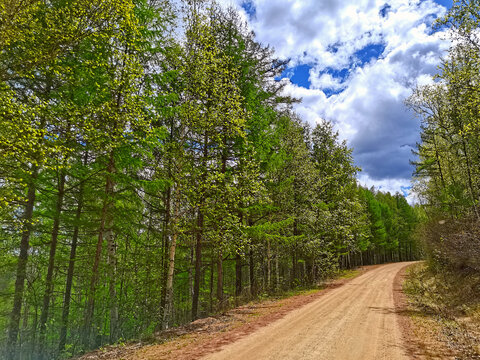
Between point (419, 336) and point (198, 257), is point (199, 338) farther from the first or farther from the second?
point (419, 336)

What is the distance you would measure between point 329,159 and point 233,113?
16.9 metres

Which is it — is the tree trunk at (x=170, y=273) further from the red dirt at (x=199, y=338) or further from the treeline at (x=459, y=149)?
the treeline at (x=459, y=149)

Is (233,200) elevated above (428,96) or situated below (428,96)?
below

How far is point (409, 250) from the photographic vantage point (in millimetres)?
76312

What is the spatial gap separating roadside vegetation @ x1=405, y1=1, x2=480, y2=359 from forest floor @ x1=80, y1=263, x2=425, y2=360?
5.53 feet

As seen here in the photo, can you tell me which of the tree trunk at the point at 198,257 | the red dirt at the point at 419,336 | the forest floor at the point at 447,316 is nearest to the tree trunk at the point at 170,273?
the tree trunk at the point at 198,257

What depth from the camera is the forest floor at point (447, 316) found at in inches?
281

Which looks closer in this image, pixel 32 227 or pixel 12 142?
pixel 12 142

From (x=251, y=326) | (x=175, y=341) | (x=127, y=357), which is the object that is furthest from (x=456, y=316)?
(x=127, y=357)

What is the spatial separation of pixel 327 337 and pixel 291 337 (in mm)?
1145

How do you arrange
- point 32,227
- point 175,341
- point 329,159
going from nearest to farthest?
point 175,341 < point 32,227 < point 329,159

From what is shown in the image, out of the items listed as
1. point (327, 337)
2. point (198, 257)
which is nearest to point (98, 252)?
point (198, 257)

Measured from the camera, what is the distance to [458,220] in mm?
18188

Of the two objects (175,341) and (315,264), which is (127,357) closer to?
(175,341)
